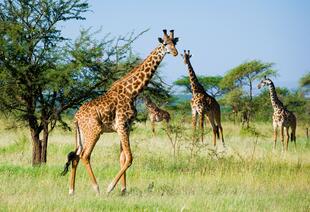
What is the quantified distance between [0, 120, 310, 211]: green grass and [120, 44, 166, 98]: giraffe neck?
4.99 ft

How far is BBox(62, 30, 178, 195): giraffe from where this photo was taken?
942 centimetres

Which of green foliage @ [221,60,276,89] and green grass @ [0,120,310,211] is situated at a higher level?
green foliage @ [221,60,276,89]

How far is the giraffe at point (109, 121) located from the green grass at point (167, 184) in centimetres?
36

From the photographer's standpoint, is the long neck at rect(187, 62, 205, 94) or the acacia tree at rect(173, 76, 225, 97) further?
the acacia tree at rect(173, 76, 225, 97)

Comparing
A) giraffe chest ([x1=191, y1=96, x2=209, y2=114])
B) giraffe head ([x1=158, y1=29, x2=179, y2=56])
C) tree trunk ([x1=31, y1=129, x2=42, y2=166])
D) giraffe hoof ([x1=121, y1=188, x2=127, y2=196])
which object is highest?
giraffe head ([x1=158, y1=29, x2=179, y2=56])

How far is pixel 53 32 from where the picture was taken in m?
13.1

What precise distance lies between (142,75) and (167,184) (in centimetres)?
185

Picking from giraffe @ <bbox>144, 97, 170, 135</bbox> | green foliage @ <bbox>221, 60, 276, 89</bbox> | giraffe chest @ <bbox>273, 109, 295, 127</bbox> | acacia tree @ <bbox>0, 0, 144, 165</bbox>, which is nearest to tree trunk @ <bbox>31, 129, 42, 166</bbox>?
acacia tree @ <bbox>0, 0, 144, 165</bbox>

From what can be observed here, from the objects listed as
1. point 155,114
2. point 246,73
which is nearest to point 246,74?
point 246,73

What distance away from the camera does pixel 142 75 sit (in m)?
10.3

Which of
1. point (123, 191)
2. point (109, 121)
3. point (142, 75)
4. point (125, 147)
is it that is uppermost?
point (142, 75)

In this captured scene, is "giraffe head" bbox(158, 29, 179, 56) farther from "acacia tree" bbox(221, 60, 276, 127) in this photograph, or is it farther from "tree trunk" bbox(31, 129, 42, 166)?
"acacia tree" bbox(221, 60, 276, 127)

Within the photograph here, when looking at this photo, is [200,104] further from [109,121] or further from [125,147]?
[125,147]

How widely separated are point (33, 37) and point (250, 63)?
26348mm
